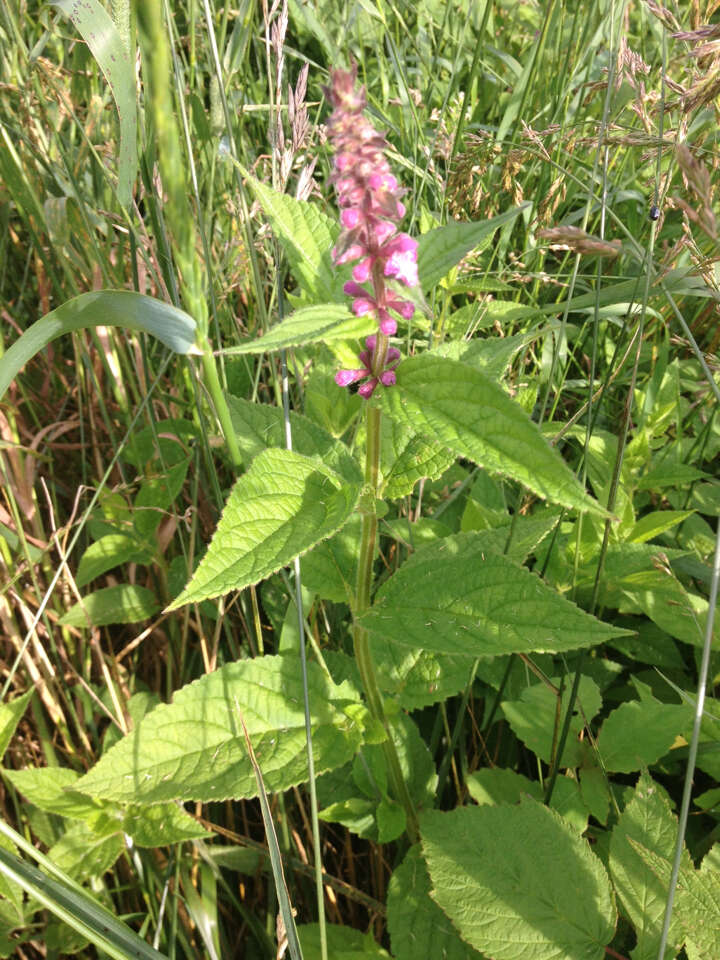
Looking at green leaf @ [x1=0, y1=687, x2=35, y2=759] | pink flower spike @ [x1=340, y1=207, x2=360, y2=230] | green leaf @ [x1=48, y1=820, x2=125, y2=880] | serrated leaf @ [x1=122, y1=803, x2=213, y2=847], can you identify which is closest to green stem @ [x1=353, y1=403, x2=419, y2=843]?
pink flower spike @ [x1=340, y1=207, x2=360, y2=230]

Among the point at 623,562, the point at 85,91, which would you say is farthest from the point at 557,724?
the point at 85,91

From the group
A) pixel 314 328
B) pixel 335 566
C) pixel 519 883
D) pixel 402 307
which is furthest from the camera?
pixel 335 566

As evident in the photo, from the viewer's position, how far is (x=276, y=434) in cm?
117

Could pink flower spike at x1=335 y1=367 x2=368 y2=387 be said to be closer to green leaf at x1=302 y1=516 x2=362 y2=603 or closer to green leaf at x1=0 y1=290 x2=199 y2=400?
green leaf at x1=0 y1=290 x2=199 y2=400

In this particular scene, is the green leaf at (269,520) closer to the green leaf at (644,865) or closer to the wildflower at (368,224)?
the wildflower at (368,224)

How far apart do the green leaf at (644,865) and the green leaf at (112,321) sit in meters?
0.91

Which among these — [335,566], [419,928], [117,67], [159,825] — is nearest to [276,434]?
[335,566]

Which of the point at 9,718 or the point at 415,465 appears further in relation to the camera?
the point at 9,718

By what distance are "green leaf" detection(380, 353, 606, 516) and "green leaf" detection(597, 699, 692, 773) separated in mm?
763

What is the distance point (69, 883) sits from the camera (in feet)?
3.14

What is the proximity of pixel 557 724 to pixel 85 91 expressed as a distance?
1.97 meters

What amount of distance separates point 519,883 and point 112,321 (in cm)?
95

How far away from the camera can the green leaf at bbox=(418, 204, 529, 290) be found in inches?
33.7

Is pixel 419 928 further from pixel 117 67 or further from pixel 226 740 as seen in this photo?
pixel 117 67
